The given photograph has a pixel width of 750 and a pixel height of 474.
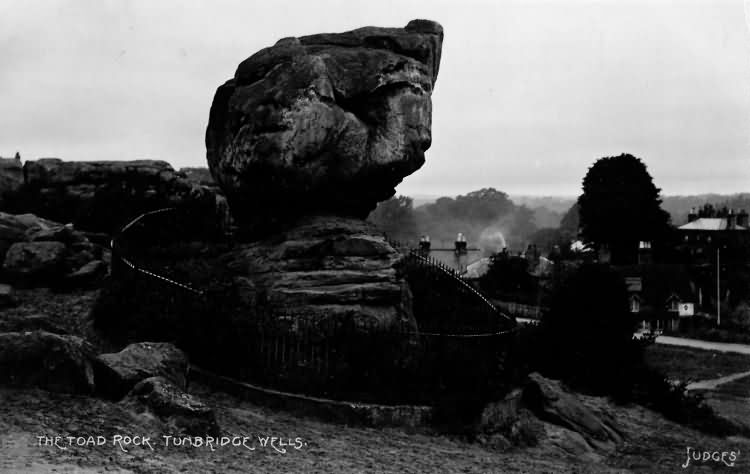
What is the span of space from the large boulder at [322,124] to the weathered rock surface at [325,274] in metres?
0.64

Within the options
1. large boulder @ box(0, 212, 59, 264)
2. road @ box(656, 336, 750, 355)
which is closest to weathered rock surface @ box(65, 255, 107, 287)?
large boulder @ box(0, 212, 59, 264)

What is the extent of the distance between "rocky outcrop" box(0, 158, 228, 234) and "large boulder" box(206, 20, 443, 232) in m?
6.15

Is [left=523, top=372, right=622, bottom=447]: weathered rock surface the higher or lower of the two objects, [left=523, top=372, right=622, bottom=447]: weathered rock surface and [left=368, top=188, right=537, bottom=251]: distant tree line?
the lower

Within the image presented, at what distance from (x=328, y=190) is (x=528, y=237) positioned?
110 m

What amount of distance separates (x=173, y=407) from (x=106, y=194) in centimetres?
1650

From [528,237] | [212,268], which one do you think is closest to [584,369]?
[212,268]

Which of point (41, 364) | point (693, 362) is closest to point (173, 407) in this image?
point (41, 364)

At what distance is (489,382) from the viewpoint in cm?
1380

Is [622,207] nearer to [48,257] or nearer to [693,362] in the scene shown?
[693,362]

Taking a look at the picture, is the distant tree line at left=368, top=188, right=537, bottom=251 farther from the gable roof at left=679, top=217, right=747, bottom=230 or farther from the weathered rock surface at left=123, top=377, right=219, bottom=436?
the weathered rock surface at left=123, top=377, right=219, bottom=436

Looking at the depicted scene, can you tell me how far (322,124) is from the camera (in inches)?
607

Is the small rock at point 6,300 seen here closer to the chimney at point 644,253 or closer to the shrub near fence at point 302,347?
the shrub near fence at point 302,347

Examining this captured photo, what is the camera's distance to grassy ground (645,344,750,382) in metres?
26.0

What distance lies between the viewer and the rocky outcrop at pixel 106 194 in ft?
78.6
